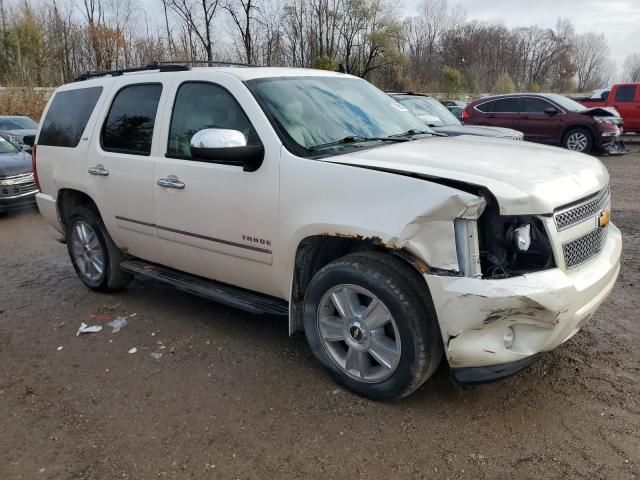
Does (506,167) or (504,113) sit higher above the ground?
(504,113)

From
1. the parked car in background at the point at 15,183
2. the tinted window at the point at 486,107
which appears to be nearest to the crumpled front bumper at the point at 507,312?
the parked car in background at the point at 15,183

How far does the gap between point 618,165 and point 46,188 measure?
1277cm

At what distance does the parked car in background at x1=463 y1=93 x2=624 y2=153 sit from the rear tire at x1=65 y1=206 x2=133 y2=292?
12.6 m

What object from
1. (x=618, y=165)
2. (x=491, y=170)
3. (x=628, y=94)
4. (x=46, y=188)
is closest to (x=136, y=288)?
(x=46, y=188)

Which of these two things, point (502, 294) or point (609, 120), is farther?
point (609, 120)

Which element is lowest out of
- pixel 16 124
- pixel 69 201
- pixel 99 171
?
pixel 69 201

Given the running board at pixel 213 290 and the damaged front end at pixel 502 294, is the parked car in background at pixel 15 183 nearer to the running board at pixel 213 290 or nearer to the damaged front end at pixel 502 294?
the running board at pixel 213 290

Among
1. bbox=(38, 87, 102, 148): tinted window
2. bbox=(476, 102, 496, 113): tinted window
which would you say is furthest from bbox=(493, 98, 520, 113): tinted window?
bbox=(38, 87, 102, 148): tinted window

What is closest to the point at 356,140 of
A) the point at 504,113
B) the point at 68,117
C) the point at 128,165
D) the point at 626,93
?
the point at 128,165

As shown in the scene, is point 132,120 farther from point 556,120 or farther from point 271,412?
point 556,120

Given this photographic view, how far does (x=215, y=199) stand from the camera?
361cm

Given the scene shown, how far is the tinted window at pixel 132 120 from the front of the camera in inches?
165

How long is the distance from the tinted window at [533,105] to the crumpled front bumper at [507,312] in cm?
1326

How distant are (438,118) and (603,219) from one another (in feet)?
22.5
